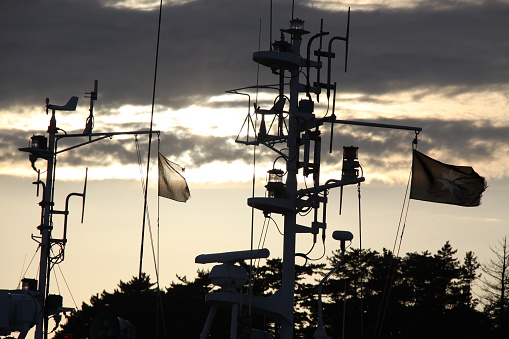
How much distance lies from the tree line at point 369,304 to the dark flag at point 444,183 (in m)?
43.7

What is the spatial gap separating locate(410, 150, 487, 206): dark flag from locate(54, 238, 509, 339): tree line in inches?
1721

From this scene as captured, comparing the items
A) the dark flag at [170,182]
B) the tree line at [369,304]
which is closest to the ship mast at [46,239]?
the dark flag at [170,182]

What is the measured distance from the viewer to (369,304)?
93.5 metres

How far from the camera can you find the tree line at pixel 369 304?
295 feet

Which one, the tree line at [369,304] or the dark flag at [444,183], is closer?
the dark flag at [444,183]

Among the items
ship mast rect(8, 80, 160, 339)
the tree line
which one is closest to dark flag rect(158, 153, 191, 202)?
ship mast rect(8, 80, 160, 339)

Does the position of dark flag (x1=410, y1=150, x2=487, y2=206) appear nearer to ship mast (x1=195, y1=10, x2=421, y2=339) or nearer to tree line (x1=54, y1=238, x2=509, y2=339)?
ship mast (x1=195, y1=10, x2=421, y2=339)

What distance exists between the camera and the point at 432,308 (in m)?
94.5

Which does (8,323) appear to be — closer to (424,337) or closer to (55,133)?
(55,133)

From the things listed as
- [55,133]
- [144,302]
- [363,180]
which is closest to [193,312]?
[144,302]

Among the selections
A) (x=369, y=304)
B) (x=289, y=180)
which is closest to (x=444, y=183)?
(x=289, y=180)

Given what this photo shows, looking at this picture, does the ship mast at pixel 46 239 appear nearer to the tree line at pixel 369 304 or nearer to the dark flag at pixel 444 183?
the dark flag at pixel 444 183

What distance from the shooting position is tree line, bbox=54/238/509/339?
295ft

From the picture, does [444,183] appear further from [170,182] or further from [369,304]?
[369,304]
